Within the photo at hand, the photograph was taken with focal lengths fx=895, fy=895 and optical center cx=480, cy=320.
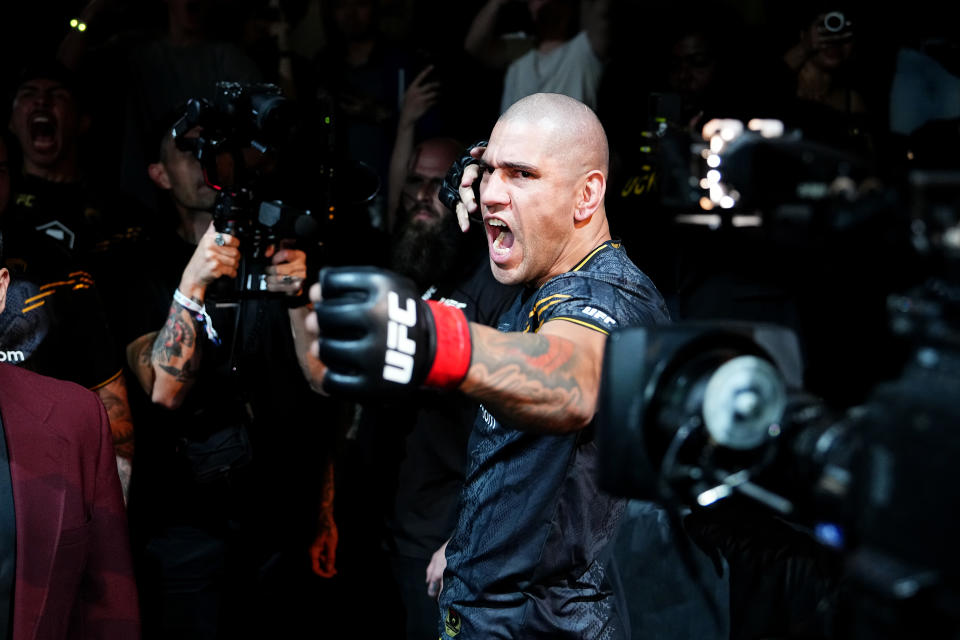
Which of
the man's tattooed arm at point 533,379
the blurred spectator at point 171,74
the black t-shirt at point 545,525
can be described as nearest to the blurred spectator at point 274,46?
the blurred spectator at point 171,74

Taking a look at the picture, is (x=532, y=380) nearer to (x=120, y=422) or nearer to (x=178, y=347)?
(x=178, y=347)

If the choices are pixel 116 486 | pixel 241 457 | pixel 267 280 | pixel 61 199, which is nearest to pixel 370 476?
pixel 241 457

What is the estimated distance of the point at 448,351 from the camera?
138cm

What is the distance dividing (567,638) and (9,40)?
381 centimetres

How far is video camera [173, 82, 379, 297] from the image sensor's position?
95.3 inches

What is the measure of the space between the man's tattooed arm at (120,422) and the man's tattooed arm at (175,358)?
0.10 metres

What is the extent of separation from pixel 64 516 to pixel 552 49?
2.94 metres

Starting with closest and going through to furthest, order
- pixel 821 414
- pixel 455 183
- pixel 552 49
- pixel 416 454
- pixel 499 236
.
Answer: pixel 821 414, pixel 499 236, pixel 455 183, pixel 416 454, pixel 552 49

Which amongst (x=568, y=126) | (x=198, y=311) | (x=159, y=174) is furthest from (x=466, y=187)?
(x=159, y=174)

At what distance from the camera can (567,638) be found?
196 centimetres

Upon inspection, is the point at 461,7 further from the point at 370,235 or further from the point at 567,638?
the point at 567,638

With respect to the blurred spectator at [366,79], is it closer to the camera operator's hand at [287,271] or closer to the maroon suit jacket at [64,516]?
the camera operator's hand at [287,271]

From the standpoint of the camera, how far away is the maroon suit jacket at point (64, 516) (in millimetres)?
1866

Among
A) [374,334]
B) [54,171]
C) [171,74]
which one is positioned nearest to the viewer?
[374,334]
